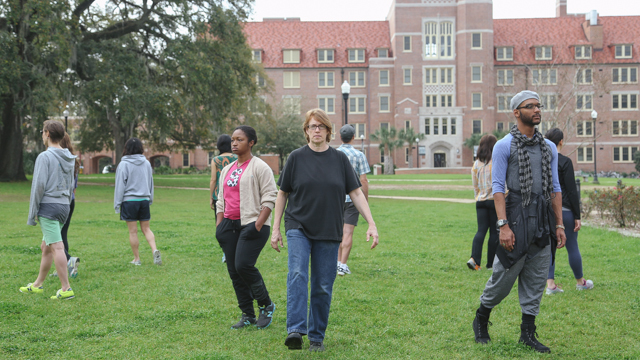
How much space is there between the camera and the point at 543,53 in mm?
62844

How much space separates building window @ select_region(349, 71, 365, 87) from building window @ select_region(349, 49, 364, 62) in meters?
1.52

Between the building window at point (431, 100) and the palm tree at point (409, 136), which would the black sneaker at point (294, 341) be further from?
the building window at point (431, 100)

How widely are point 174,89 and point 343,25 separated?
44538mm

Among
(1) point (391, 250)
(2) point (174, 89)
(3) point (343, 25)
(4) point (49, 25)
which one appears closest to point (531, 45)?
(3) point (343, 25)

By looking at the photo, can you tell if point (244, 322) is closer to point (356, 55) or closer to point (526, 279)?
point (526, 279)

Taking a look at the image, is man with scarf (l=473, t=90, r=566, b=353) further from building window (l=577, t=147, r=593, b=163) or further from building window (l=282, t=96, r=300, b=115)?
building window (l=577, t=147, r=593, b=163)

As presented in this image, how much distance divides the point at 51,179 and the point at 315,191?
3.36 metres

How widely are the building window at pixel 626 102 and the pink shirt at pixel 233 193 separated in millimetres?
67718

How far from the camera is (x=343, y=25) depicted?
223ft

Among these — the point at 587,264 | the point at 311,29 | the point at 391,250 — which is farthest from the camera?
the point at 311,29

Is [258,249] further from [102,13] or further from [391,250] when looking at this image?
[102,13]

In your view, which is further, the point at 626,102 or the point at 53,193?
the point at 626,102

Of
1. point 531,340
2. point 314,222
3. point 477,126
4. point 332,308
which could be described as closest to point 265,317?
point 332,308

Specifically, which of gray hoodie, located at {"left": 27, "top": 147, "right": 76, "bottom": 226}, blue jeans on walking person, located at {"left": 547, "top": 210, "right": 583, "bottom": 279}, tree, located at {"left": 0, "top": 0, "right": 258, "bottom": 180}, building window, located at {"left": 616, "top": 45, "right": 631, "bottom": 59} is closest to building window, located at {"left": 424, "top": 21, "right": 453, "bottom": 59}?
building window, located at {"left": 616, "top": 45, "right": 631, "bottom": 59}
